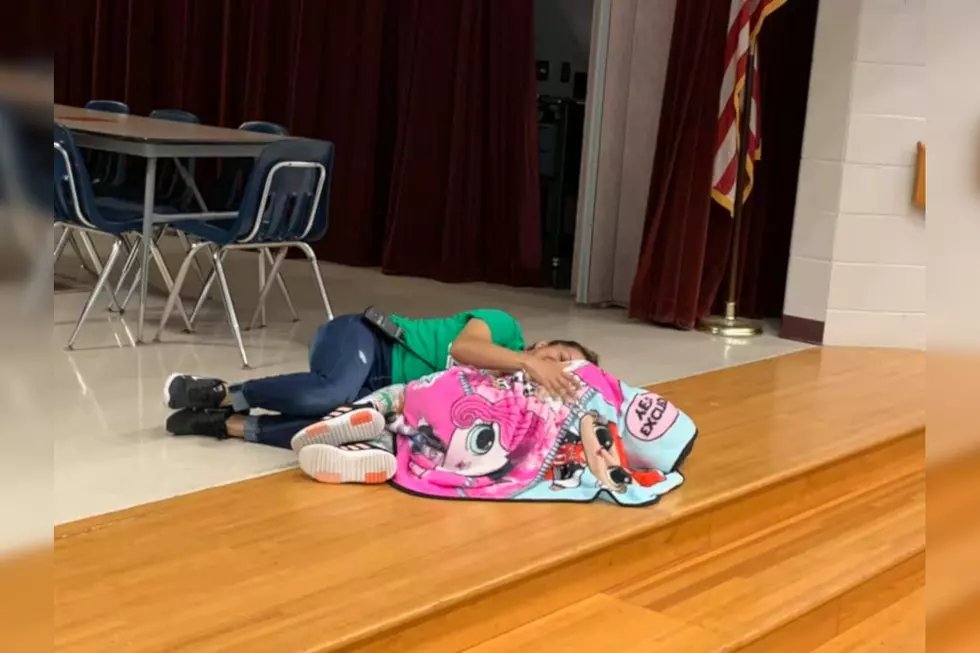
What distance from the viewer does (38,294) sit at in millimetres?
474

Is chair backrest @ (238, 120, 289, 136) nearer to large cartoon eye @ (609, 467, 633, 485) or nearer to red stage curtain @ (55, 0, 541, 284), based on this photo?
red stage curtain @ (55, 0, 541, 284)

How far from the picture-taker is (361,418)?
2.68m

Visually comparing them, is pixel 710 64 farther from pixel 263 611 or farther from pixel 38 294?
pixel 38 294

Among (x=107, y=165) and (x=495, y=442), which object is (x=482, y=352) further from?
(x=107, y=165)

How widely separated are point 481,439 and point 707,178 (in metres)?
2.44

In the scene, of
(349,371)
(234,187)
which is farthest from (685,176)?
(349,371)

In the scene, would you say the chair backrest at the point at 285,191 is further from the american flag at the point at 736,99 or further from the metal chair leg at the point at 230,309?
the american flag at the point at 736,99

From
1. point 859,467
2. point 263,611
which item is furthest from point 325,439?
point 859,467

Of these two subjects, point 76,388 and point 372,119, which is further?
point 372,119

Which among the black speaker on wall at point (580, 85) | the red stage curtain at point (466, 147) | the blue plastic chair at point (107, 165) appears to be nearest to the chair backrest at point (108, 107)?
the blue plastic chair at point (107, 165)

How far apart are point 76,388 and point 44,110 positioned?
3.06m

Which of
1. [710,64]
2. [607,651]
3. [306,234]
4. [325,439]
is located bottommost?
[607,651]

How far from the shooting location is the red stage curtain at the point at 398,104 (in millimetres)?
5648

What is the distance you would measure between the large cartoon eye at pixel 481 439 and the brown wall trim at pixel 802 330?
2489 millimetres
